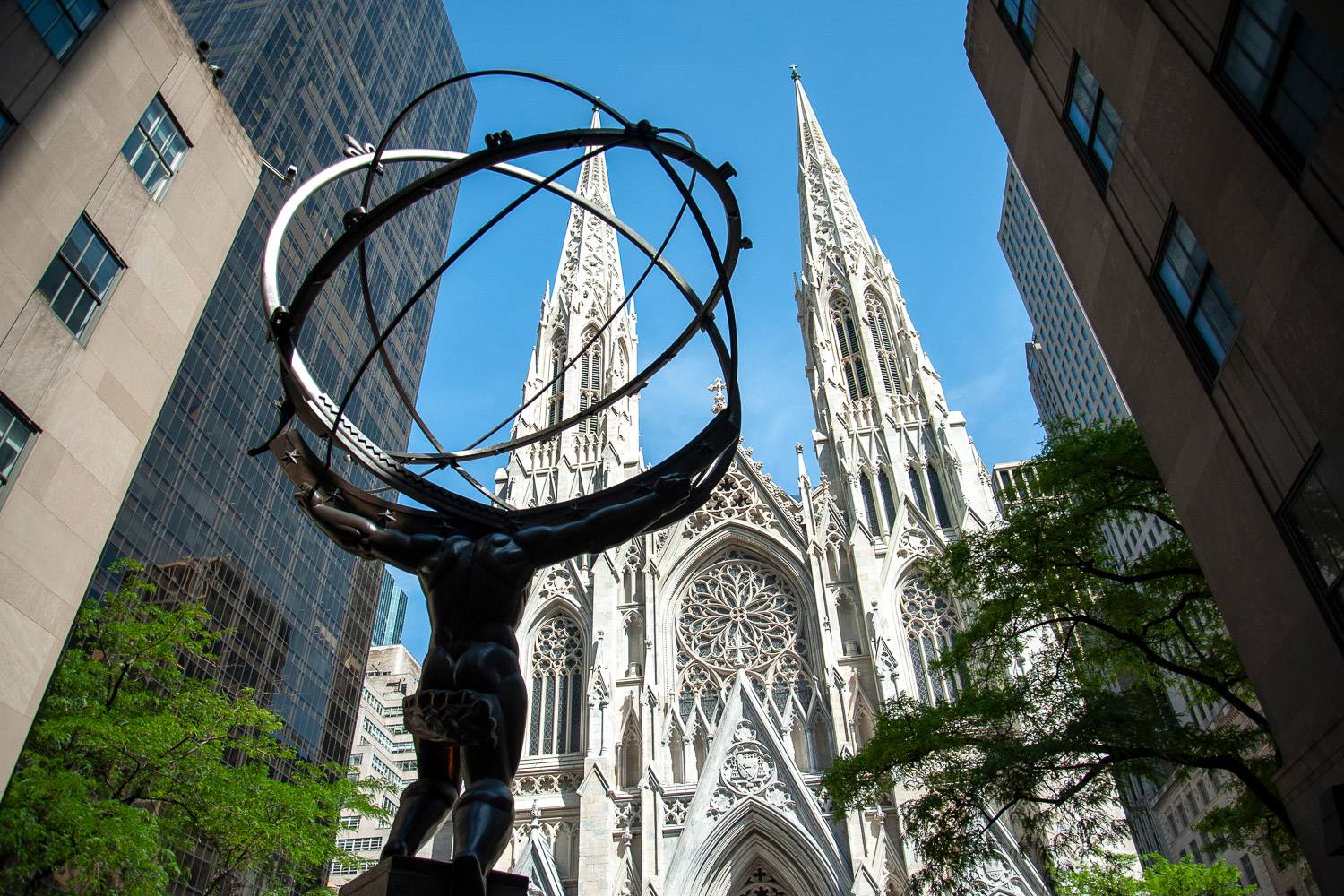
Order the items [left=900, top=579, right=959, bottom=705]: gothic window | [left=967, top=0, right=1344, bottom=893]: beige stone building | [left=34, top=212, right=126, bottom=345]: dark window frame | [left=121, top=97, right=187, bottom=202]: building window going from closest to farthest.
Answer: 1. [left=967, top=0, right=1344, bottom=893]: beige stone building
2. [left=34, top=212, right=126, bottom=345]: dark window frame
3. [left=121, top=97, right=187, bottom=202]: building window
4. [left=900, top=579, right=959, bottom=705]: gothic window

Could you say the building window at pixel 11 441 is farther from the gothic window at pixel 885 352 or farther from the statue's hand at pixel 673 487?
the gothic window at pixel 885 352

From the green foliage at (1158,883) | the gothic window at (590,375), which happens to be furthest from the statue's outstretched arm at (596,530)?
the gothic window at (590,375)

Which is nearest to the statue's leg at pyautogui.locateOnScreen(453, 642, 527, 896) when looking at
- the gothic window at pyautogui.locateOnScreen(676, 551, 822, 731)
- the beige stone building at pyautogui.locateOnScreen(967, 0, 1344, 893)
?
the beige stone building at pyautogui.locateOnScreen(967, 0, 1344, 893)

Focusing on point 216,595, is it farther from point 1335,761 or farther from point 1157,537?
point 1157,537

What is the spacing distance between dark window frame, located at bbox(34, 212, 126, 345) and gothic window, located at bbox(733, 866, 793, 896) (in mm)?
19576

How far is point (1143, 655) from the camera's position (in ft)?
40.7

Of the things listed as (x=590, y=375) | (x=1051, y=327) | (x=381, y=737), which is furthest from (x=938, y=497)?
(x=381, y=737)

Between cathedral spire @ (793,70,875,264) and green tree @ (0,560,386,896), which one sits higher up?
cathedral spire @ (793,70,875,264)

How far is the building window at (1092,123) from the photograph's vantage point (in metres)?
11.0

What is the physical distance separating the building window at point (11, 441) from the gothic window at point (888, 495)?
77.9 ft

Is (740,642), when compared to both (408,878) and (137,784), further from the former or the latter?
(408,878)

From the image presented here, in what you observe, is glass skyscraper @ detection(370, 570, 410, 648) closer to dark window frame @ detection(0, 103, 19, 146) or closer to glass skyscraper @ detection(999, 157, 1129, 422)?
glass skyscraper @ detection(999, 157, 1129, 422)

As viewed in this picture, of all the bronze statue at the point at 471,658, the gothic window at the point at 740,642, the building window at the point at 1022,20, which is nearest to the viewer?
the bronze statue at the point at 471,658

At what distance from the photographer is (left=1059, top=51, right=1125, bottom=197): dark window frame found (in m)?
11.0
